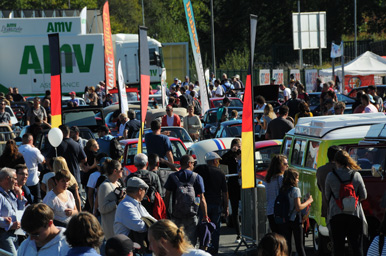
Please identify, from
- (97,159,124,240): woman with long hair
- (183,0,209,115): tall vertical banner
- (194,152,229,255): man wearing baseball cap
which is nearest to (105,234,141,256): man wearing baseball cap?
(97,159,124,240): woman with long hair

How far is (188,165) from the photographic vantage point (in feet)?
35.5

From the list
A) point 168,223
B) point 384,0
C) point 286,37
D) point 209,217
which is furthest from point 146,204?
point 286,37

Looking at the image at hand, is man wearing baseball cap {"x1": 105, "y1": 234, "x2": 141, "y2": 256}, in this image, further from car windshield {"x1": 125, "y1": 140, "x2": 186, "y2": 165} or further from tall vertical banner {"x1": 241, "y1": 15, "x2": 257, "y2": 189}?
car windshield {"x1": 125, "y1": 140, "x2": 186, "y2": 165}

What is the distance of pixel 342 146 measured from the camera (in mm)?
10789

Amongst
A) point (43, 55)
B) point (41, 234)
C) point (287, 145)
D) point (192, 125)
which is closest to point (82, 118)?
point (192, 125)

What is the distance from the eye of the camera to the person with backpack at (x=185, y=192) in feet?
35.1

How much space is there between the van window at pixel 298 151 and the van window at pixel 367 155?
94cm

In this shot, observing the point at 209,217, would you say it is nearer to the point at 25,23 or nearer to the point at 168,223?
the point at 168,223

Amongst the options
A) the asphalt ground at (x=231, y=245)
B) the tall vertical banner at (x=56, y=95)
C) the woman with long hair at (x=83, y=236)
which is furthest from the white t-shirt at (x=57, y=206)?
the tall vertical banner at (x=56, y=95)

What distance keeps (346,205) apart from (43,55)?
3230 cm

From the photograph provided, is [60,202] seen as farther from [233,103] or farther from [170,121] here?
[233,103]

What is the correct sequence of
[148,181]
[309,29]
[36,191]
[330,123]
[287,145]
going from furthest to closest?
[309,29], [36,191], [287,145], [330,123], [148,181]

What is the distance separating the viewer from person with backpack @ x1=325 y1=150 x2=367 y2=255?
9242 millimetres

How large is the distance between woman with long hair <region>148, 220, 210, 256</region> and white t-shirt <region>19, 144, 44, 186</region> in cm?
801
